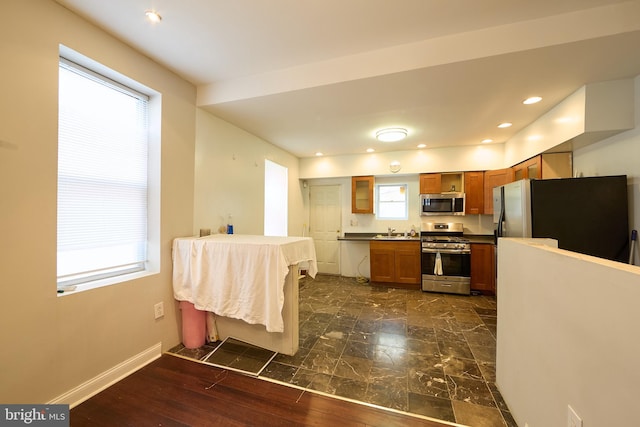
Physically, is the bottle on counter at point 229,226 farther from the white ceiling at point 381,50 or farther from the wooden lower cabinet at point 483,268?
the wooden lower cabinet at point 483,268

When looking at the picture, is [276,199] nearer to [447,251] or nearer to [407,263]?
[407,263]

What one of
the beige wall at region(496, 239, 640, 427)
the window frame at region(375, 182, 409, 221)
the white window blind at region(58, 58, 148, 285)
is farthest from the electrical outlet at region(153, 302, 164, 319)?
the window frame at region(375, 182, 409, 221)

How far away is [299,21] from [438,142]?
3339 mm

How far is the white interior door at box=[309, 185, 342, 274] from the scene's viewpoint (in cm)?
547

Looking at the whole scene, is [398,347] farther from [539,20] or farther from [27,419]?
[539,20]

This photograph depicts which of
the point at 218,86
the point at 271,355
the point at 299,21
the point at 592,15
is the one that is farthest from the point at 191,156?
the point at 592,15

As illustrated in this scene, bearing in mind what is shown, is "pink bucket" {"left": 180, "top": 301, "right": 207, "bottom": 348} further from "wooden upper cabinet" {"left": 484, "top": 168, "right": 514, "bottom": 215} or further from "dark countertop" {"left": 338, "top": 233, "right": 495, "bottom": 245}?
"wooden upper cabinet" {"left": 484, "top": 168, "right": 514, "bottom": 215}

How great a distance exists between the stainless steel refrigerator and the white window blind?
12.9 feet

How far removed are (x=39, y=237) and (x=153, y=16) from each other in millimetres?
1697

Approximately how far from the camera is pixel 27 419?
145 cm

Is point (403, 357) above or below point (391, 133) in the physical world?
below

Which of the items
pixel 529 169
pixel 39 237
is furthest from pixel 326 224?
pixel 39 237

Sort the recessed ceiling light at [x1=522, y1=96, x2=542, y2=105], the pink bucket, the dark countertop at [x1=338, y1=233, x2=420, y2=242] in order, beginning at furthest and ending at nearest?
the dark countertop at [x1=338, y1=233, x2=420, y2=242] → the recessed ceiling light at [x1=522, y1=96, x2=542, y2=105] → the pink bucket

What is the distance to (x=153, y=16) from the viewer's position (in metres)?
1.70
